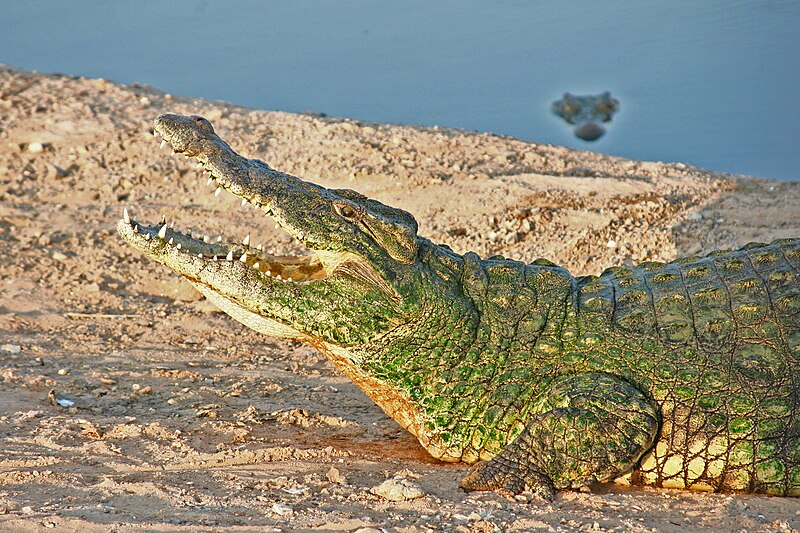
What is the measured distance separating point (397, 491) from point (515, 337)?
1.15 metres

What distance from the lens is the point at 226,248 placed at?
16.4 feet

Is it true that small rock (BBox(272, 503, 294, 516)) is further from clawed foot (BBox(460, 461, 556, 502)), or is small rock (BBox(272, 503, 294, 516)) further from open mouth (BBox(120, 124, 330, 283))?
open mouth (BBox(120, 124, 330, 283))

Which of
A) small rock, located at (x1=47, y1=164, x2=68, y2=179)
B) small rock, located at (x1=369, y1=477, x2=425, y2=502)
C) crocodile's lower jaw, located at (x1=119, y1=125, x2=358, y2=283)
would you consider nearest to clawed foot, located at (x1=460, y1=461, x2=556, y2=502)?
small rock, located at (x1=369, y1=477, x2=425, y2=502)

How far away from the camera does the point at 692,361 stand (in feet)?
15.2

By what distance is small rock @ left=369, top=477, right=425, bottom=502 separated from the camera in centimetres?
402

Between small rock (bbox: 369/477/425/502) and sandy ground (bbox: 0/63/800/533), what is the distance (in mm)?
45

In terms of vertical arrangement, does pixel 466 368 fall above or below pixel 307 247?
below

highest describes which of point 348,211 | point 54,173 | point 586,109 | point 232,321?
point 586,109

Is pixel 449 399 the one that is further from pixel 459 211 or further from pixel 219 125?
pixel 219 125

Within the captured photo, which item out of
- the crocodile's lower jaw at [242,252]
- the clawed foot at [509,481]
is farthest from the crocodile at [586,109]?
the clawed foot at [509,481]

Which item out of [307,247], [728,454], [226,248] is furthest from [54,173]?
[728,454]

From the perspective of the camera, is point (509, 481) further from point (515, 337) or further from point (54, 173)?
point (54, 173)

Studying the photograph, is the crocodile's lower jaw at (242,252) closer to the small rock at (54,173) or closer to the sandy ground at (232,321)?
the sandy ground at (232,321)

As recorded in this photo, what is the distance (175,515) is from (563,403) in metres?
1.92
